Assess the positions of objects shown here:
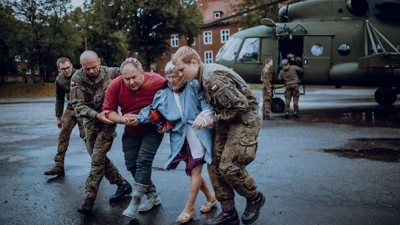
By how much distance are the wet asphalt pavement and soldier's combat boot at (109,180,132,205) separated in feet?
0.32

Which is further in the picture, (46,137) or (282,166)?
(46,137)

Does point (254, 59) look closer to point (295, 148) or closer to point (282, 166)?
point (295, 148)

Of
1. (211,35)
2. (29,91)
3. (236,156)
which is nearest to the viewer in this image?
(236,156)

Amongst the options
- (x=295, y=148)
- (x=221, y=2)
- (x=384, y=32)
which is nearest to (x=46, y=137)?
(x=295, y=148)

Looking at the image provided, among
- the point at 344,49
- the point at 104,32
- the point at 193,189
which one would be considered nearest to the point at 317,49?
the point at 344,49

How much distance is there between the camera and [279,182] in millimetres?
5684

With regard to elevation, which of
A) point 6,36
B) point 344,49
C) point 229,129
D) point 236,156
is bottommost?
point 236,156

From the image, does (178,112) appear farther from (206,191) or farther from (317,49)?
(317,49)

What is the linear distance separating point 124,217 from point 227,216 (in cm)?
116

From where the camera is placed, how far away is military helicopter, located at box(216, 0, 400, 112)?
13617 millimetres

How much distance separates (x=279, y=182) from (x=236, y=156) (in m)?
1.95

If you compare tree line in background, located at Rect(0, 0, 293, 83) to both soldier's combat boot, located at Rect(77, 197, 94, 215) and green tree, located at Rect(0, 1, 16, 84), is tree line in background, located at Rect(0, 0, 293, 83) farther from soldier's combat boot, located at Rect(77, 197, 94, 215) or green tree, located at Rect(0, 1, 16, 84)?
soldier's combat boot, located at Rect(77, 197, 94, 215)

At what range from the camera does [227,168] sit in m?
3.96

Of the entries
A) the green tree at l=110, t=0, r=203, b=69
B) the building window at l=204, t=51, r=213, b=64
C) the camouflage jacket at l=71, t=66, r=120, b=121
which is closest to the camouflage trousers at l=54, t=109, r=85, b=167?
the camouflage jacket at l=71, t=66, r=120, b=121
